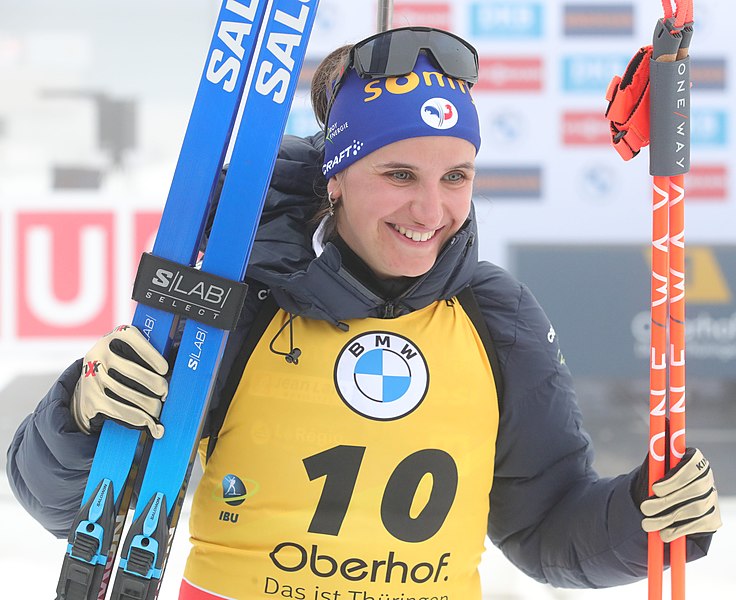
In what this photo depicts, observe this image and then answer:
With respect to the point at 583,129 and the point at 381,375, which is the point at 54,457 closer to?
the point at 381,375

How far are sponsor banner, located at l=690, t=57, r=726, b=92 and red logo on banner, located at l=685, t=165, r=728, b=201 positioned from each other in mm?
416

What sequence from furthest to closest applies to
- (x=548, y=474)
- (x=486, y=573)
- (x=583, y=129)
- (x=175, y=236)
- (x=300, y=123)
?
(x=583, y=129)
(x=300, y=123)
(x=486, y=573)
(x=548, y=474)
(x=175, y=236)

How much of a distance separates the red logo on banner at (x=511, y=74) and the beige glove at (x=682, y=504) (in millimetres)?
3857

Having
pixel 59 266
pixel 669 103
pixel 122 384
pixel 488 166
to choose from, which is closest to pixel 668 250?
pixel 669 103

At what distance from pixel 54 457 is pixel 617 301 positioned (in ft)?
13.8

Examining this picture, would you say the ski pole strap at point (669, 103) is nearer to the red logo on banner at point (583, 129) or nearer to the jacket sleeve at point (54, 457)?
the jacket sleeve at point (54, 457)

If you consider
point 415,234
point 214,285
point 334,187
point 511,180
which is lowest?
point 214,285

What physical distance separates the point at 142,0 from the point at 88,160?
35.7 inches

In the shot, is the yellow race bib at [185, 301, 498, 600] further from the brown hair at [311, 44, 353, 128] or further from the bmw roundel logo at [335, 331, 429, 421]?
the brown hair at [311, 44, 353, 128]

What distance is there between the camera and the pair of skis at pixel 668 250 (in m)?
1.46

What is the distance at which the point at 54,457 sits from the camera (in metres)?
1.47

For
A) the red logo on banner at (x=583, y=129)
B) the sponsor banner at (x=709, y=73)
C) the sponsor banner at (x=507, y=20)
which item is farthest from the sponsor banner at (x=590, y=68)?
the sponsor banner at (x=709, y=73)

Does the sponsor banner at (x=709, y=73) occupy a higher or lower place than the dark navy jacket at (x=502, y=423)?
higher

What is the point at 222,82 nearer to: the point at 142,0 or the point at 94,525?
the point at 94,525
